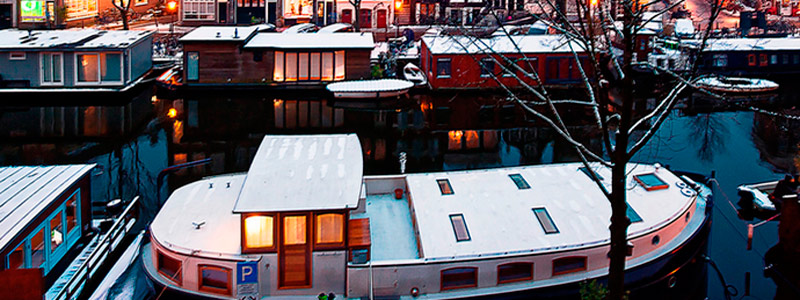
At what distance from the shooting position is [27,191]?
15.8 metres

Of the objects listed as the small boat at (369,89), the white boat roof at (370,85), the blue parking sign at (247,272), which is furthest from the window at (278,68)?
the blue parking sign at (247,272)

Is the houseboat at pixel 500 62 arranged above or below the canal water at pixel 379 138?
above

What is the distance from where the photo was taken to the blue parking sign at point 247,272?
13.5m

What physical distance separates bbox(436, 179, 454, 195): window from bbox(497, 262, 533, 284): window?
291 centimetres

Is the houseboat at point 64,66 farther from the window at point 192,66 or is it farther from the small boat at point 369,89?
the small boat at point 369,89

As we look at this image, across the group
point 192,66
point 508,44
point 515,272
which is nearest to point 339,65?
point 192,66

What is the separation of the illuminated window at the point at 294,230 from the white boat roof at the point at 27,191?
5.11m

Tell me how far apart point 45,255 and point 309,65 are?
86.2ft

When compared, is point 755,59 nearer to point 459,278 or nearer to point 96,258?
point 459,278

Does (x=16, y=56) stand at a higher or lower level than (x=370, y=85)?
higher

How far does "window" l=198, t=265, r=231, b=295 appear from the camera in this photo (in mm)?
13945

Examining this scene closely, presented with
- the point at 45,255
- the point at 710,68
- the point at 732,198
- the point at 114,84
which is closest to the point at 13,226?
the point at 45,255

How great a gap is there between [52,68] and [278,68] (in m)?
11.8

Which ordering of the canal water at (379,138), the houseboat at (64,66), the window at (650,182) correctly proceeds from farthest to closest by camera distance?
the houseboat at (64,66), the canal water at (379,138), the window at (650,182)
